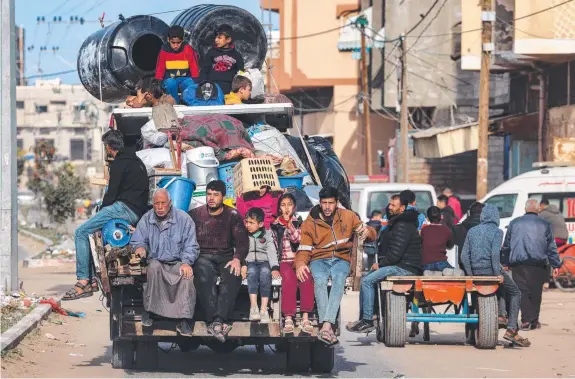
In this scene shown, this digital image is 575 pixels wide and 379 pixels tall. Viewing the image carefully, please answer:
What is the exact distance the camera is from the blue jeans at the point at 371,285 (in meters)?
14.4

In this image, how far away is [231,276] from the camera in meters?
11.1

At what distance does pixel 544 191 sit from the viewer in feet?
79.5

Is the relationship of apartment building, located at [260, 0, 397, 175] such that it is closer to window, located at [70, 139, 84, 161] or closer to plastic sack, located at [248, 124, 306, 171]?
plastic sack, located at [248, 124, 306, 171]

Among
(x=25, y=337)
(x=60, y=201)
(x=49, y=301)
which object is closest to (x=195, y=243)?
(x=25, y=337)

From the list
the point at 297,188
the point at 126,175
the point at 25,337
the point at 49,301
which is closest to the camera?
the point at 126,175

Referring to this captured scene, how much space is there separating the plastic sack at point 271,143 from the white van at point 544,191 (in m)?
11.2

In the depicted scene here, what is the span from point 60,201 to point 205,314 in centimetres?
3684

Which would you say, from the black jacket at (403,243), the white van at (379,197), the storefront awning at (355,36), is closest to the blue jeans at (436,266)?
the black jacket at (403,243)

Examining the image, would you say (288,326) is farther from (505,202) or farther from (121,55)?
(505,202)

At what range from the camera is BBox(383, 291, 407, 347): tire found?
14422 millimetres

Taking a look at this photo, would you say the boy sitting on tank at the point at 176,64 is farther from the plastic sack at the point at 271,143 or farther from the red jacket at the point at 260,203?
the red jacket at the point at 260,203

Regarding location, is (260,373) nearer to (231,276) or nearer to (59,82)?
(231,276)

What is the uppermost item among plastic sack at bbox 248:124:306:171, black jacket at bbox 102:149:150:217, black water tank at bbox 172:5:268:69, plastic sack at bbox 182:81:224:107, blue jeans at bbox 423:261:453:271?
black water tank at bbox 172:5:268:69

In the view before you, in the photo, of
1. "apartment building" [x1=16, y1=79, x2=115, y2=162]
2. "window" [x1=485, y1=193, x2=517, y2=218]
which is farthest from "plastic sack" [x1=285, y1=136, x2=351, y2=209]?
"apartment building" [x1=16, y1=79, x2=115, y2=162]
